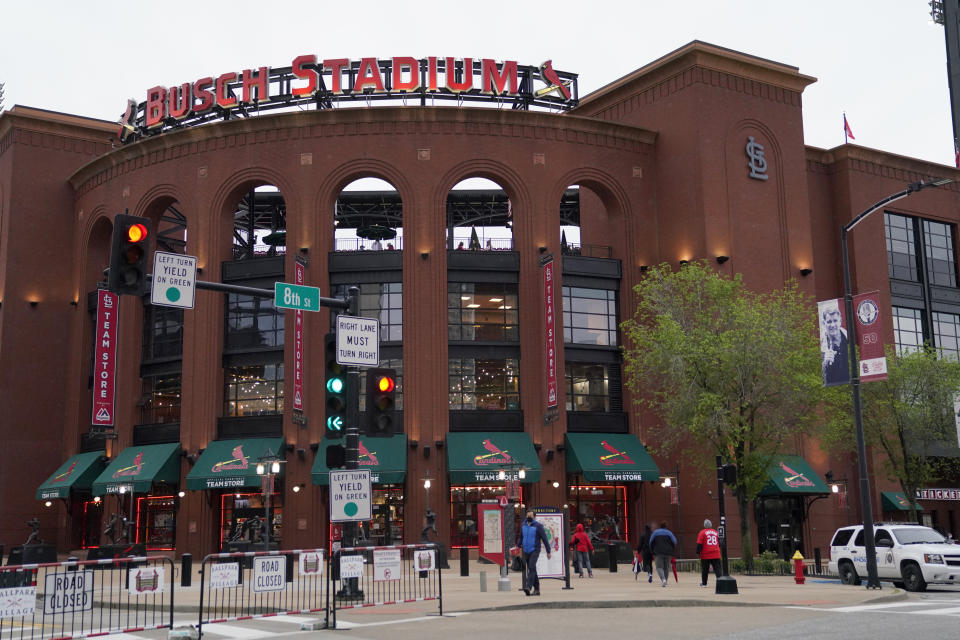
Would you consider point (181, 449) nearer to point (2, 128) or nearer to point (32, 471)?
point (32, 471)

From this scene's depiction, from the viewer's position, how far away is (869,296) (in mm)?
25344

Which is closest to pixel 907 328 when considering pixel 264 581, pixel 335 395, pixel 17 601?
pixel 335 395

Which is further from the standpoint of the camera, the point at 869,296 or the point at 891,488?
the point at 891,488

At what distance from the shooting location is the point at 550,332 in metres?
41.8

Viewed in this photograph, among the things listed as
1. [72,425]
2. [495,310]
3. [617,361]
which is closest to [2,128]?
[72,425]

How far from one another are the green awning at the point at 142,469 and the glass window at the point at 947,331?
38.7 m

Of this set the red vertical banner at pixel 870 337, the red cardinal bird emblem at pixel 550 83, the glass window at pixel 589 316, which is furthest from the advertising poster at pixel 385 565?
the red cardinal bird emblem at pixel 550 83

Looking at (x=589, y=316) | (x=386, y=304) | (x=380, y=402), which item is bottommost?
(x=380, y=402)

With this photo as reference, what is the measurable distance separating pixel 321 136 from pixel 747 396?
22.0 m

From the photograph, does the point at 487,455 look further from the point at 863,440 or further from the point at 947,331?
the point at 947,331

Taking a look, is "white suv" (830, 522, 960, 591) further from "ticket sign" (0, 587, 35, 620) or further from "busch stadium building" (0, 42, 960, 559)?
"ticket sign" (0, 587, 35, 620)

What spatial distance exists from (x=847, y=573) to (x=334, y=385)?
55.9ft

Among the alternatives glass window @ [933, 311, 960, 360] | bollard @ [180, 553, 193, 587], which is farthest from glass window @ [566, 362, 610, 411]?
bollard @ [180, 553, 193, 587]

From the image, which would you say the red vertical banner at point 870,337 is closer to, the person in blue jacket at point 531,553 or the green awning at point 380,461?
the person in blue jacket at point 531,553
